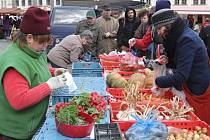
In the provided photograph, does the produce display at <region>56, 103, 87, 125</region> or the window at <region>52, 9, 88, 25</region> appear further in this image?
the window at <region>52, 9, 88, 25</region>

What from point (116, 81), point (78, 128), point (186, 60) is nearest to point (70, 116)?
point (78, 128)

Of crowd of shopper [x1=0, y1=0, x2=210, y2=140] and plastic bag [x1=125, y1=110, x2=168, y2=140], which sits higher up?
crowd of shopper [x1=0, y1=0, x2=210, y2=140]

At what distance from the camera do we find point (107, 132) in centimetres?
230

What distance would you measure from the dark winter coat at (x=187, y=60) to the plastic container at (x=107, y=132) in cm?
147

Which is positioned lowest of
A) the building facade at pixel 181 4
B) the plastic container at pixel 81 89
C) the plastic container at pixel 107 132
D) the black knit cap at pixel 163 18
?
the building facade at pixel 181 4

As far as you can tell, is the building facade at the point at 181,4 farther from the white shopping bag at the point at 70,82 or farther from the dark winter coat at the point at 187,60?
the white shopping bag at the point at 70,82

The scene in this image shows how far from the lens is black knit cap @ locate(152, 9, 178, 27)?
3.63 m

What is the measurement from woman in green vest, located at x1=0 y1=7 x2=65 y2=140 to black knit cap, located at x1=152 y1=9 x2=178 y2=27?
1155 mm

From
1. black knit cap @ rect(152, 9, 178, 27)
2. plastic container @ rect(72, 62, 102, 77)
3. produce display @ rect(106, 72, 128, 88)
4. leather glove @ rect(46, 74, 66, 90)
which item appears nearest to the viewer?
leather glove @ rect(46, 74, 66, 90)

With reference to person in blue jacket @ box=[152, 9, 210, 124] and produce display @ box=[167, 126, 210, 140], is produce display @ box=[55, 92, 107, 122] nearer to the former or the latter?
produce display @ box=[167, 126, 210, 140]

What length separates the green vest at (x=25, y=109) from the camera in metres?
2.80

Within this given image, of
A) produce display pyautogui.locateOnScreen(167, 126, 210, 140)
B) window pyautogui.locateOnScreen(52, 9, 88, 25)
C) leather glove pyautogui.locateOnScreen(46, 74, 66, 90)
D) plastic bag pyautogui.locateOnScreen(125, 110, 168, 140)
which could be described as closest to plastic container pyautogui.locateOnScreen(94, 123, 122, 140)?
plastic bag pyautogui.locateOnScreen(125, 110, 168, 140)

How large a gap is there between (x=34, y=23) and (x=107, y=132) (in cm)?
97

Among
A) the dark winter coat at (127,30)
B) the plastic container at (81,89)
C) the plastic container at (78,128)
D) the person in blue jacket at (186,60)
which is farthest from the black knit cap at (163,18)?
the dark winter coat at (127,30)
